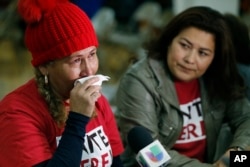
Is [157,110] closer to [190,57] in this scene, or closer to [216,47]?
[190,57]

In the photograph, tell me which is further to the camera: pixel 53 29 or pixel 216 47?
pixel 216 47

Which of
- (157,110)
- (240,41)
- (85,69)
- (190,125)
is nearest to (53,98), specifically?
(85,69)

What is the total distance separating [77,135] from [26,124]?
0.16 metres

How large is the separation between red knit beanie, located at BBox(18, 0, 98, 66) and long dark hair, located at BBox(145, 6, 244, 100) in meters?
0.67

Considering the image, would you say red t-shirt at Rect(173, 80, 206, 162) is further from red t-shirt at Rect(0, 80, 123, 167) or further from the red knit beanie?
the red knit beanie

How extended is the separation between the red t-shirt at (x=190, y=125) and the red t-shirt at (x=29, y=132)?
1.89 ft

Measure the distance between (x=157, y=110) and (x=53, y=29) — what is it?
0.75 meters

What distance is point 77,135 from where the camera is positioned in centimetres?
141

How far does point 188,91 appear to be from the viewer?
218 cm

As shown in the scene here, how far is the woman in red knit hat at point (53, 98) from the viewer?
4.65 ft

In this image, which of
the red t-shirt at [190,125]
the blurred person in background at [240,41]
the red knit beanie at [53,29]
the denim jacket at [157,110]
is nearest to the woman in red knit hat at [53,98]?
the red knit beanie at [53,29]

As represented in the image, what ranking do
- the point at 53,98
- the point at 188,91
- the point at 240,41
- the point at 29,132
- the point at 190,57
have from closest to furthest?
the point at 29,132
the point at 53,98
the point at 190,57
the point at 188,91
the point at 240,41

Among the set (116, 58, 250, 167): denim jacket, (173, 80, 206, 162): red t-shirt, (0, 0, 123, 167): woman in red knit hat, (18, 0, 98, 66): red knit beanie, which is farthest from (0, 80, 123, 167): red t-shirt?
(173, 80, 206, 162): red t-shirt

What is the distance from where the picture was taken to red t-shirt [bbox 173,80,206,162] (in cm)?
214
